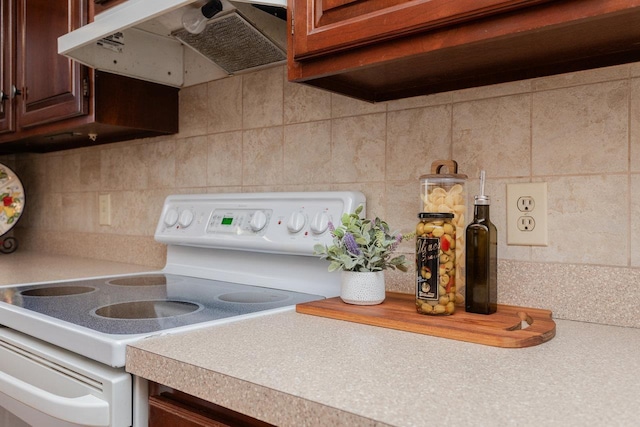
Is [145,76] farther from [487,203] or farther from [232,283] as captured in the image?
[487,203]

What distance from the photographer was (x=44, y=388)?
2.80ft

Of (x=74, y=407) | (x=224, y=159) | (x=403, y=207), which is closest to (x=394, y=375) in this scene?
(x=74, y=407)

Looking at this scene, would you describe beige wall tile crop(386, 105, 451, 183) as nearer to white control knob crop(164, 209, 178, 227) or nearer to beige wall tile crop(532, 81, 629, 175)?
beige wall tile crop(532, 81, 629, 175)

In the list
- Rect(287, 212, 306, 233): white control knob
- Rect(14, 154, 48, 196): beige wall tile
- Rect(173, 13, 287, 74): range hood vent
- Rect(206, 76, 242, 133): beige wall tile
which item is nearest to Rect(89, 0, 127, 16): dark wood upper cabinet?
Rect(173, 13, 287, 74): range hood vent

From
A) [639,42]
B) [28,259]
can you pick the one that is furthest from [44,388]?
[28,259]

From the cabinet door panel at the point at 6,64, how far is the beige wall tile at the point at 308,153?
108 cm

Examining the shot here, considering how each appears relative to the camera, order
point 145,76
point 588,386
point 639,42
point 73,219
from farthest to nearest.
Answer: point 73,219 → point 145,76 → point 639,42 → point 588,386

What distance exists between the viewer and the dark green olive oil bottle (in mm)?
859

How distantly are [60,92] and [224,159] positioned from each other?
55 centimetres

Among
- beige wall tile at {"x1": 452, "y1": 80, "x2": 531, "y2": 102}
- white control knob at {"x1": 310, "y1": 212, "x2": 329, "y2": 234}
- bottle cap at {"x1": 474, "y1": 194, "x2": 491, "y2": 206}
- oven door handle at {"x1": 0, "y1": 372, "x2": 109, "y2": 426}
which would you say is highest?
Answer: beige wall tile at {"x1": 452, "y1": 80, "x2": 531, "y2": 102}

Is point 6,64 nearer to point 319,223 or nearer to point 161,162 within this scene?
point 161,162

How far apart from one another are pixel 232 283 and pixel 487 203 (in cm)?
75

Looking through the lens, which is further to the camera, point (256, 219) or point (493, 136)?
point (256, 219)

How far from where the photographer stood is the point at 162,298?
1116mm
